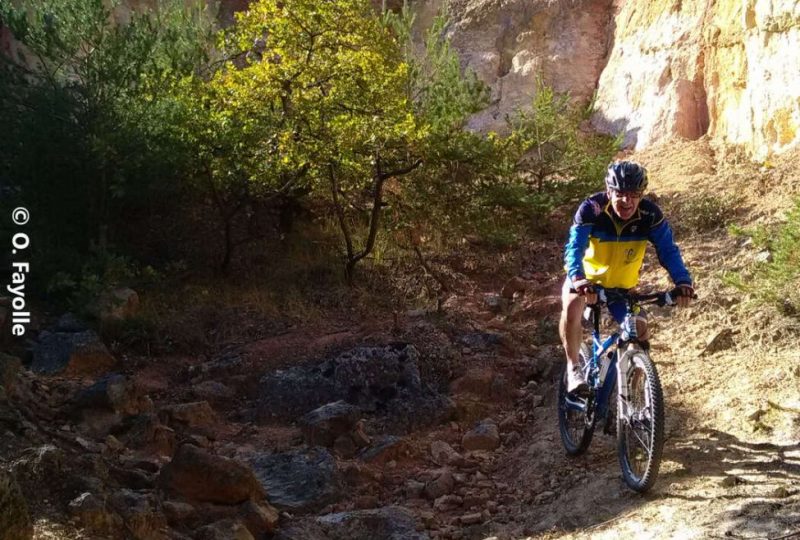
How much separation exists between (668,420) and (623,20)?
12496 millimetres

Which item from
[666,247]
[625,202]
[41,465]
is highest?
[625,202]

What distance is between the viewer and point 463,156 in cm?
1041

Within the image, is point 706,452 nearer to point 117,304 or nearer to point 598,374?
point 598,374

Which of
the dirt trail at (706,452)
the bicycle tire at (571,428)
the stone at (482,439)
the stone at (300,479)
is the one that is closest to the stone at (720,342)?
the dirt trail at (706,452)

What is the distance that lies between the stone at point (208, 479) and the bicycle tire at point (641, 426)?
2.23 meters

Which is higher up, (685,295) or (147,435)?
(685,295)

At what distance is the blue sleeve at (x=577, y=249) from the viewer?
4387mm

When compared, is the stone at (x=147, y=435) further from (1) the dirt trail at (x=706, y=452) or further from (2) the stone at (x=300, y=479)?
(1) the dirt trail at (x=706, y=452)

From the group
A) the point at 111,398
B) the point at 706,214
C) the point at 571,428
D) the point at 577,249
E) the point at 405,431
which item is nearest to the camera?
the point at 577,249

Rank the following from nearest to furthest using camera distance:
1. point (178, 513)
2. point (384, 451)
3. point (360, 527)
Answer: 1. point (178, 513)
2. point (360, 527)
3. point (384, 451)

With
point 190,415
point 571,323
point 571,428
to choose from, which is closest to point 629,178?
point 571,323

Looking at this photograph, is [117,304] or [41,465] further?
[117,304]

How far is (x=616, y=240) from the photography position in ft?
14.8

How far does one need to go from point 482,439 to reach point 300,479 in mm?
1441
